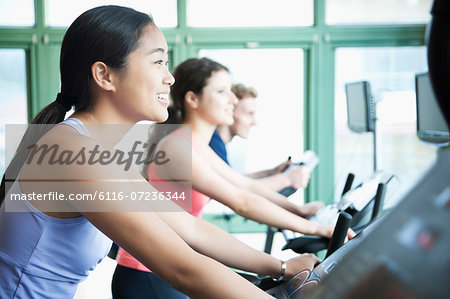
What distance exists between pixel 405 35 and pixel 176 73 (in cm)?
336

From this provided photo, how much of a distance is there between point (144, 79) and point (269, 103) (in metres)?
3.97

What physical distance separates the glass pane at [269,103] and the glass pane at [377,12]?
525 millimetres

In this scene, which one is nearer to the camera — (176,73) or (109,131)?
(109,131)

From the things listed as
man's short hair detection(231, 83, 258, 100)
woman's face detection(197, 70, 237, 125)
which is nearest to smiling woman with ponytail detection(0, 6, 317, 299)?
woman's face detection(197, 70, 237, 125)

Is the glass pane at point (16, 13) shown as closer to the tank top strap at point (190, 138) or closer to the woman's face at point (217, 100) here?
the woman's face at point (217, 100)

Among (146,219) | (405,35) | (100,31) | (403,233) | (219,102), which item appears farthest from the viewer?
(405,35)

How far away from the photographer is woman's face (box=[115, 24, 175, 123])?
1.13 meters

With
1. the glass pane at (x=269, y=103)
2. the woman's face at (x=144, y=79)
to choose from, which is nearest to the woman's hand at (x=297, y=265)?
the woman's face at (x=144, y=79)

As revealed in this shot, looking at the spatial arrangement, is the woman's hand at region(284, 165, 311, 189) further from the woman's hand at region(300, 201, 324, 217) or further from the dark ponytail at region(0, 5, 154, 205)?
the dark ponytail at region(0, 5, 154, 205)

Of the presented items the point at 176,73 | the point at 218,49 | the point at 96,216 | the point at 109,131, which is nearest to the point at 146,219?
the point at 96,216

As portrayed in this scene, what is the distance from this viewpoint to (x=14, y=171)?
112 cm

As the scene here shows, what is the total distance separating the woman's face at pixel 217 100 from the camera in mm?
2238

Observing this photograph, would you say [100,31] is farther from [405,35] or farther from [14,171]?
[405,35]

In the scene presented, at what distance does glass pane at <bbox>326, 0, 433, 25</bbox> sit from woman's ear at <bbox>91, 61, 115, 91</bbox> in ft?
13.4
